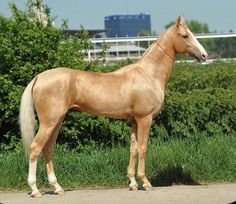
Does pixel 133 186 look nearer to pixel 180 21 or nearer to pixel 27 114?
pixel 27 114

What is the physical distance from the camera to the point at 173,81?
10492 millimetres

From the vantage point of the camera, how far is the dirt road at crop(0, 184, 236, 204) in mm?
6707

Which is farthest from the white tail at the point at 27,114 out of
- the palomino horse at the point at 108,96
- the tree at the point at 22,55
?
the tree at the point at 22,55

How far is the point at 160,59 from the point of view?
24.1 ft

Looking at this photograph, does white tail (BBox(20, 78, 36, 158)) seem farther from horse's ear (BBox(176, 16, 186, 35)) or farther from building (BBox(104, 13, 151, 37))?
building (BBox(104, 13, 151, 37))

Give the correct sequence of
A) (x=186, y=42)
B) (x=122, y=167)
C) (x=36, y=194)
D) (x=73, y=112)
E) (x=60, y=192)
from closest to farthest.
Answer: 1. (x=36, y=194)
2. (x=60, y=192)
3. (x=186, y=42)
4. (x=122, y=167)
5. (x=73, y=112)

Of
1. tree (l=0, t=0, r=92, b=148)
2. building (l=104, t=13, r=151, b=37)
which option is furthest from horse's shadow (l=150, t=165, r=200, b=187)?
building (l=104, t=13, r=151, b=37)

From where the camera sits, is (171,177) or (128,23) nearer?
(171,177)

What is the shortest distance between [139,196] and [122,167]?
1033 mm

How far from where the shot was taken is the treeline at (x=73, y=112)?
29.0 ft

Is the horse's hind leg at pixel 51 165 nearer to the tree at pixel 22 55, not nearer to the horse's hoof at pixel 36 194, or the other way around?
the horse's hoof at pixel 36 194

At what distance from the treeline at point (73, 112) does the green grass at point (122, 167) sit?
29.6 inches

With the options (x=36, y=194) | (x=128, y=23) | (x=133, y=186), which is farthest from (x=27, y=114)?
(x=128, y=23)

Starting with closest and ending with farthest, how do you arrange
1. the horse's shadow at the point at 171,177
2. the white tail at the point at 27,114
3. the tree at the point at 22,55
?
the white tail at the point at 27,114 → the horse's shadow at the point at 171,177 → the tree at the point at 22,55
